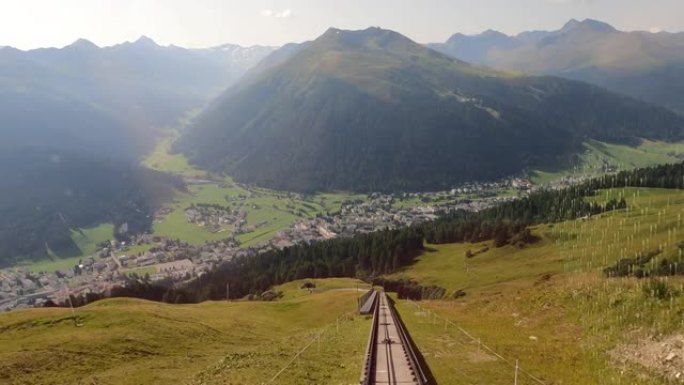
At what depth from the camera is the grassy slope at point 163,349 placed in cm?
3778

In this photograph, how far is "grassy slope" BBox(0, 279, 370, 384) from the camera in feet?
124

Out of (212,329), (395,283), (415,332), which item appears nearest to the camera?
(415,332)

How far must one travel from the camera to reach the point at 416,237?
628ft

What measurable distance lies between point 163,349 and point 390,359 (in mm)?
23087

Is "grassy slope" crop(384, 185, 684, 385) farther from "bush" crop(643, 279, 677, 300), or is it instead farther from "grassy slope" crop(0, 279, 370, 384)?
"grassy slope" crop(0, 279, 370, 384)

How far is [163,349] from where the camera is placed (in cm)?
4847

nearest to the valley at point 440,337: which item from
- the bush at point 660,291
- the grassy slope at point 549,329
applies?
the grassy slope at point 549,329

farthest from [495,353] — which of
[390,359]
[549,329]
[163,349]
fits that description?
[163,349]

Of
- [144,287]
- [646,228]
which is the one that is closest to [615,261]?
[646,228]

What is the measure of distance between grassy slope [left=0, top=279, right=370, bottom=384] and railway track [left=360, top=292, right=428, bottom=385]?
1383 mm

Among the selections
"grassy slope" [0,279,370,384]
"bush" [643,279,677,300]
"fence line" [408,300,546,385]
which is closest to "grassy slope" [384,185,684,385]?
"fence line" [408,300,546,385]

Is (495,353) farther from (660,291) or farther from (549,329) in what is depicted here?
(660,291)

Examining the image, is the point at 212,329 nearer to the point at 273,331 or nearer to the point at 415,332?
the point at 273,331

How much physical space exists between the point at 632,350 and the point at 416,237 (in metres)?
154
